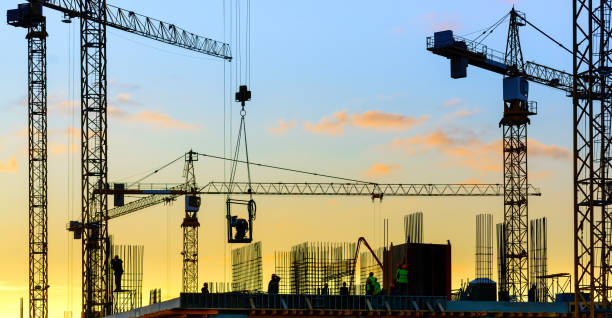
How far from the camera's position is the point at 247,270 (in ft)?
266

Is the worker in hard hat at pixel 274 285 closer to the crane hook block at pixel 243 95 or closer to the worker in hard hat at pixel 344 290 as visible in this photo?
the worker in hard hat at pixel 344 290

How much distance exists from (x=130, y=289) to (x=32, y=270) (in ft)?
138

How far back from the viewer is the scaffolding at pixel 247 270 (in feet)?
260

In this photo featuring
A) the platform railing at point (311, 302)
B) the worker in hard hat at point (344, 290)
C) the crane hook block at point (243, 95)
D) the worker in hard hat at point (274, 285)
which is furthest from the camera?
the crane hook block at point (243, 95)

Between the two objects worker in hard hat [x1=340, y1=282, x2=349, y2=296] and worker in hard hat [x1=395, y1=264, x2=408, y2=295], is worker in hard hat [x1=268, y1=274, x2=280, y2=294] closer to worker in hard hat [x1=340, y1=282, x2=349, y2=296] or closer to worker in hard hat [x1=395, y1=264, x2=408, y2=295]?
worker in hard hat [x1=340, y1=282, x2=349, y2=296]

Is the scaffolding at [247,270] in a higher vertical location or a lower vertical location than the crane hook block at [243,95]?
lower

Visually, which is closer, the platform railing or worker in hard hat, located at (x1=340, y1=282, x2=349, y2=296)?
the platform railing

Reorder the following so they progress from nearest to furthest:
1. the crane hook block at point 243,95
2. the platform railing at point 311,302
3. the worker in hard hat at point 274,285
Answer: the platform railing at point 311,302 < the worker in hard hat at point 274,285 < the crane hook block at point 243,95

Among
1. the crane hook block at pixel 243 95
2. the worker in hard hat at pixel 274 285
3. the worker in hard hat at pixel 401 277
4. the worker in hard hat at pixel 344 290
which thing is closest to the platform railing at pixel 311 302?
the worker in hard hat at pixel 401 277

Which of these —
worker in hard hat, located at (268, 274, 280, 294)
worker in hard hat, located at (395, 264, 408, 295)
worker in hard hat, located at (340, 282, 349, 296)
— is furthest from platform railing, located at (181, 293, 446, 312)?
worker in hard hat, located at (268, 274, 280, 294)

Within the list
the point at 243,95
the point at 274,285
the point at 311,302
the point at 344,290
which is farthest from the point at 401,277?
the point at 243,95

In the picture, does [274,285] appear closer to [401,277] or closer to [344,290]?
[344,290]

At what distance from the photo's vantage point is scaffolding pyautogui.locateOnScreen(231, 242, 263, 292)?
3120 inches

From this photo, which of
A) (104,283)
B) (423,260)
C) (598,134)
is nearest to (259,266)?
(423,260)
